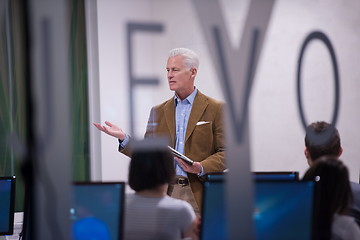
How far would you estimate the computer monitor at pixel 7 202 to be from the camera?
232 centimetres

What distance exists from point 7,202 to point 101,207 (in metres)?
0.69

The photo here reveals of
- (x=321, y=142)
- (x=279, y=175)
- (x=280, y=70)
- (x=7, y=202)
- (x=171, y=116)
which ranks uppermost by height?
(x=280, y=70)

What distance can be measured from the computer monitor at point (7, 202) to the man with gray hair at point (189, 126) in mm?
764

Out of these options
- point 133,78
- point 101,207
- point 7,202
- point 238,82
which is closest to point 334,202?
point 238,82

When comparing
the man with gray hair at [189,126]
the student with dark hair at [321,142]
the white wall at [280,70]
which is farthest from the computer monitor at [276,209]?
the white wall at [280,70]

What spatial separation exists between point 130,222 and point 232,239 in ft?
1.19

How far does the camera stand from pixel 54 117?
5.33 feet

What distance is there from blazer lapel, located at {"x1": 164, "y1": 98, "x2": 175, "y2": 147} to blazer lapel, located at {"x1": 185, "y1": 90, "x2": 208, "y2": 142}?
0.28ft

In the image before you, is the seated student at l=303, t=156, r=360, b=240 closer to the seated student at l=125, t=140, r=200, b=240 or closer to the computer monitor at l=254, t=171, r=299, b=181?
the computer monitor at l=254, t=171, r=299, b=181

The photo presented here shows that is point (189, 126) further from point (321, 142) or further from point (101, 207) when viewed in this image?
point (101, 207)

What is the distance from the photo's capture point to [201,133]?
9.09ft

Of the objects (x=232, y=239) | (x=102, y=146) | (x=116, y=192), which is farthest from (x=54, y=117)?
(x=102, y=146)

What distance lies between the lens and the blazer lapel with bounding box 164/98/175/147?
2.70 m

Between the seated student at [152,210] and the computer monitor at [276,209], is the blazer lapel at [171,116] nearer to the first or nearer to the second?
the seated student at [152,210]
